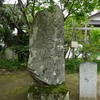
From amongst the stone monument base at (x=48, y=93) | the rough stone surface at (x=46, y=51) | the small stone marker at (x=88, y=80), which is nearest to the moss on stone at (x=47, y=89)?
the stone monument base at (x=48, y=93)

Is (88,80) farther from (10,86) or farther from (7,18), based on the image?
(7,18)

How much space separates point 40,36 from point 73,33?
5.52 metres

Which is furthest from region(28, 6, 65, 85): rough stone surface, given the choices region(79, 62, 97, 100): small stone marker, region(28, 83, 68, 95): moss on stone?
region(79, 62, 97, 100): small stone marker

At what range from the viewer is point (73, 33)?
314 inches

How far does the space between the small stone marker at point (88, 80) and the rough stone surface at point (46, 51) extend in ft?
2.95

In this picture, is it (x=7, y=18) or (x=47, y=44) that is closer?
(x=47, y=44)

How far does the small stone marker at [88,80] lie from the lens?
3.42 meters

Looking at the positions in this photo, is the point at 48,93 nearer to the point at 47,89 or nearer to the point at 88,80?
the point at 47,89

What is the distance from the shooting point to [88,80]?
11.3ft

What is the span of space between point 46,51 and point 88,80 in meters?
1.63

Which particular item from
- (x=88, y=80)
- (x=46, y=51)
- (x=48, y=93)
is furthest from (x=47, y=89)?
(x=88, y=80)

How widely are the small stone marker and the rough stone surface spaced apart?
0.90m

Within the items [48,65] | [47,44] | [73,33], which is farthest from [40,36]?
[73,33]

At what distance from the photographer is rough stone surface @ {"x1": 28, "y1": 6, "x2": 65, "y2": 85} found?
281 cm
